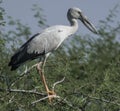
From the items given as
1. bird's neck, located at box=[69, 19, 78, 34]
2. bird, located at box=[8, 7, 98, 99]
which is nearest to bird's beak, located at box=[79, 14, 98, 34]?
bird, located at box=[8, 7, 98, 99]

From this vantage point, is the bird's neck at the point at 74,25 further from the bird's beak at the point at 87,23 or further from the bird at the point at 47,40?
the bird's beak at the point at 87,23

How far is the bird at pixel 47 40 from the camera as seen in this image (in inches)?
502

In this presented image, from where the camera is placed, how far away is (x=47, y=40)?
1311cm

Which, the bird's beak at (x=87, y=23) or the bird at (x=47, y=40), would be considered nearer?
the bird at (x=47, y=40)

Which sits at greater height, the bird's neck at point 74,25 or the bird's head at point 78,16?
the bird's head at point 78,16

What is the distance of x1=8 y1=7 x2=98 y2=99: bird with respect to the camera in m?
12.8

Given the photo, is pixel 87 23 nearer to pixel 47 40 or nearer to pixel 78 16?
pixel 78 16

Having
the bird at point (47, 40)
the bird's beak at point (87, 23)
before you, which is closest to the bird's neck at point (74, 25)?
the bird at point (47, 40)

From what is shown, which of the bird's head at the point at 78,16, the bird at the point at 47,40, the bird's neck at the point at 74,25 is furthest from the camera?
the bird's head at the point at 78,16

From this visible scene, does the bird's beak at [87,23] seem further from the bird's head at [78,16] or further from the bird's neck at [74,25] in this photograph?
the bird's neck at [74,25]

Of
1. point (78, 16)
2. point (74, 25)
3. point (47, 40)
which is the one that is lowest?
point (47, 40)

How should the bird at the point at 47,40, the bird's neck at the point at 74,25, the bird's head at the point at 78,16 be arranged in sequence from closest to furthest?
the bird at the point at 47,40 → the bird's neck at the point at 74,25 → the bird's head at the point at 78,16

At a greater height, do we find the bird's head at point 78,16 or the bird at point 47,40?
the bird's head at point 78,16

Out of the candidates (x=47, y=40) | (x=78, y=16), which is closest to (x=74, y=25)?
(x=78, y=16)
